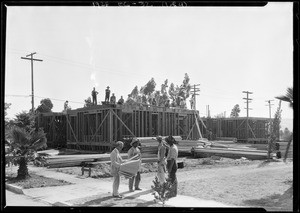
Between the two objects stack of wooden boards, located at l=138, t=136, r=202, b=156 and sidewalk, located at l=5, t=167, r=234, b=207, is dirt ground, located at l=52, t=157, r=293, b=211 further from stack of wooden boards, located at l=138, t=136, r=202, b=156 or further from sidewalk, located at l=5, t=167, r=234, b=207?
stack of wooden boards, located at l=138, t=136, r=202, b=156

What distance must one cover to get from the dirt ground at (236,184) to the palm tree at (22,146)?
214 centimetres

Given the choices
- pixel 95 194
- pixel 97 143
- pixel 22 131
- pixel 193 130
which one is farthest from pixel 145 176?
pixel 193 130

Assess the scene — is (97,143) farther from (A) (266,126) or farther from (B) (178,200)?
(A) (266,126)

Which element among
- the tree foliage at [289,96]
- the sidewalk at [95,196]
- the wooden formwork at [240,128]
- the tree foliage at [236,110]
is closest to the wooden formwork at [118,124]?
the sidewalk at [95,196]

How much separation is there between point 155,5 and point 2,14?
2555 millimetres

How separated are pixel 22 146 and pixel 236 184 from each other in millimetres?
7557

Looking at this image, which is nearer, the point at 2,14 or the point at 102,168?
the point at 2,14

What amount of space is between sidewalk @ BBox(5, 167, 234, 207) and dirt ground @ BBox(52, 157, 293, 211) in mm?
764

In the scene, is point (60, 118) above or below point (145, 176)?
above

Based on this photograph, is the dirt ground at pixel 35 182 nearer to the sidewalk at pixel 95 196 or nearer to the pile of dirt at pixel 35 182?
the pile of dirt at pixel 35 182

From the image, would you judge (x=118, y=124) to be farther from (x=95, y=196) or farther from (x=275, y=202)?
(x=275, y=202)

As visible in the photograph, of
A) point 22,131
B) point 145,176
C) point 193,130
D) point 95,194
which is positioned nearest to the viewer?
point 95,194

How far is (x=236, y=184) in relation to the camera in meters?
10.3

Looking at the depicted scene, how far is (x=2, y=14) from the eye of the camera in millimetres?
5234
